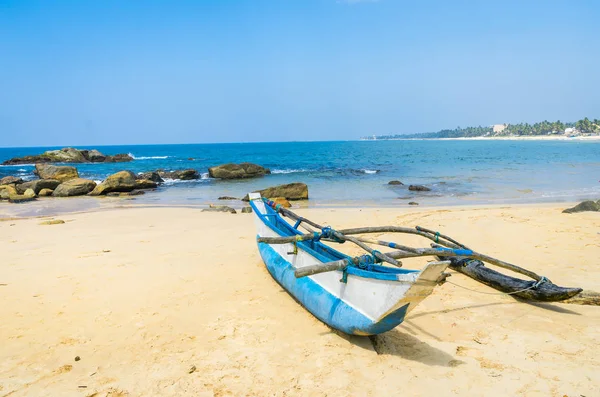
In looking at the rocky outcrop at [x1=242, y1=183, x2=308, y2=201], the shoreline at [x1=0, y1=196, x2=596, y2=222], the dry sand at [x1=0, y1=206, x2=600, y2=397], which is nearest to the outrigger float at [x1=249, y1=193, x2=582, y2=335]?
the dry sand at [x1=0, y1=206, x2=600, y2=397]

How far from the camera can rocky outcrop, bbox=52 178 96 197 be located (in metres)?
19.4

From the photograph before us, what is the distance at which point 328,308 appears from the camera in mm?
4191

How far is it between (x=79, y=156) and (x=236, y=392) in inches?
2160

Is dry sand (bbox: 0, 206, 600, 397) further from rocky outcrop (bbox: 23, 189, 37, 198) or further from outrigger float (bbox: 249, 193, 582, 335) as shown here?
rocky outcrop (bbox: 23, 189, 37, 198)

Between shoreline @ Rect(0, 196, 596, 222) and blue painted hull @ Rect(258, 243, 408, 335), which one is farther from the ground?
blue painted hull @ Rect(258, 243, 408, 335)

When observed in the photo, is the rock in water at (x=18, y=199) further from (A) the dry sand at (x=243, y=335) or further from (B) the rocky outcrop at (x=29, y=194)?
(A) the dry sand at (x=243, y=335)

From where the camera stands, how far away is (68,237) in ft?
29.3

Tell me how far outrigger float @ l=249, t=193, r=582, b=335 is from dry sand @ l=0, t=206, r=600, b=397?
8.7 inches

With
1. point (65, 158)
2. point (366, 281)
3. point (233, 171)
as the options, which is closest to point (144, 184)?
point (233, 171)

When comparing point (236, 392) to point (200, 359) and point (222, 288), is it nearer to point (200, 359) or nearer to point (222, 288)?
point (200, 359)

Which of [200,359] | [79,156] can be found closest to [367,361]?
[200,359]

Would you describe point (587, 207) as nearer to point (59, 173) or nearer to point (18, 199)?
point (18, 199)

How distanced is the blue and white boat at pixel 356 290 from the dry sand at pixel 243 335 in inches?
10.6

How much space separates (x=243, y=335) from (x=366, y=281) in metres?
1.57
